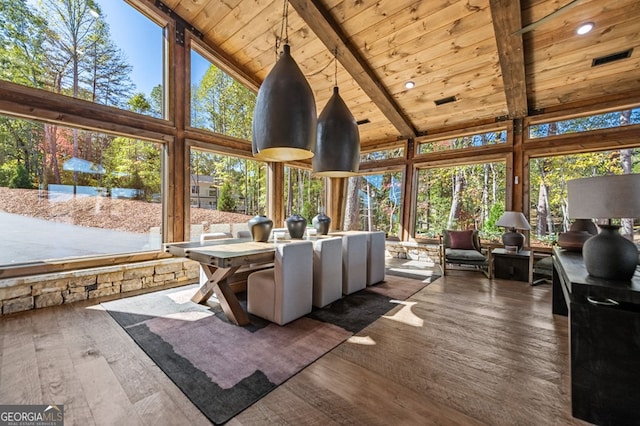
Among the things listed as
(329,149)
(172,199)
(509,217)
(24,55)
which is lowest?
(509,217)

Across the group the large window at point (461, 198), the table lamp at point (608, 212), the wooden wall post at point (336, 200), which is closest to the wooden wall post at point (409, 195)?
the large window at point (461, 198)

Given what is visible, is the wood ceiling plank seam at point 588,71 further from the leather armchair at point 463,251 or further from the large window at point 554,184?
the leather armchair at point 463,251

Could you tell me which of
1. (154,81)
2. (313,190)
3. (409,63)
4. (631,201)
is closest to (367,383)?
(631,201)

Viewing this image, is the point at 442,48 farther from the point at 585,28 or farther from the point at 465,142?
the point at 465,142

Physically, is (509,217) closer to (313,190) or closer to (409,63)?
(409,63)

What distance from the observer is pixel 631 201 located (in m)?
1.52

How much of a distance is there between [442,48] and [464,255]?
343 cm

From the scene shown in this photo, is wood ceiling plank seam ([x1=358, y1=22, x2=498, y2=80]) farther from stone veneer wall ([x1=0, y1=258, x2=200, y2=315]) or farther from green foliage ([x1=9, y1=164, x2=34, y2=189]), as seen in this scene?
green foliage ([x1=9, y1=164, x2=34, y2=189])

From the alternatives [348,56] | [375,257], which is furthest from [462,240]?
[348,56]

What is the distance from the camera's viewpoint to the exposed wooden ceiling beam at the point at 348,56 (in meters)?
3.49

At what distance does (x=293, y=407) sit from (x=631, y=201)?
2.35 m

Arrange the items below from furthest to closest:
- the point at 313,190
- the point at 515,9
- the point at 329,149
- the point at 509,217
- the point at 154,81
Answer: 1. the point at 313,190
2. the point at 509,217
3. the point at 154,81
4. the point at 329,149
5. the point at 515,9

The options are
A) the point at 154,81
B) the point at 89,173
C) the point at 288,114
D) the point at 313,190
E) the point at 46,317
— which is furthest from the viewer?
the point at 313,190

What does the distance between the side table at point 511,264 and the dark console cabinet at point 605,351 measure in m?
3.18
